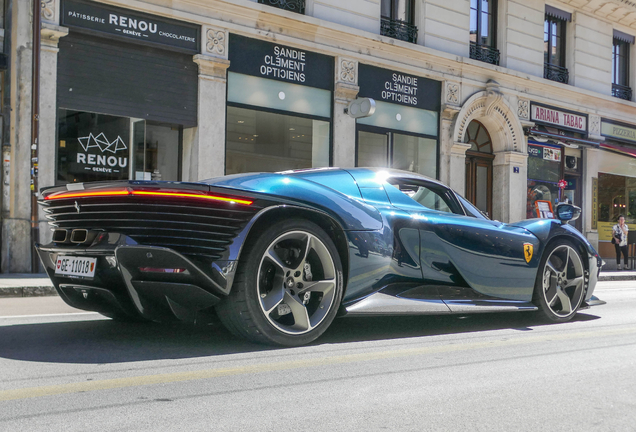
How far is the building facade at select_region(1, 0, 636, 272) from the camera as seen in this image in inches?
430

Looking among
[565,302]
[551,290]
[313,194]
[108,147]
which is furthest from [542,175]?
[313,194]

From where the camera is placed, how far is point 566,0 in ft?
65.2

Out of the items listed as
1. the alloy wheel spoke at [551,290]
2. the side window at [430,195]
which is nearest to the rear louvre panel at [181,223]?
the side window at [430,195]

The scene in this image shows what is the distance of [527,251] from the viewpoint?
18.2 ft

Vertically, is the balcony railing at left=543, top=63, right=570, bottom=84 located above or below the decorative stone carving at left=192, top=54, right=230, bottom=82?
above

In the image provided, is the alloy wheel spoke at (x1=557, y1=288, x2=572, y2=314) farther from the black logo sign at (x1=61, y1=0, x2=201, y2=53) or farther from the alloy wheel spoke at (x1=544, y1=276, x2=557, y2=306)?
the black logo sign at (x1=61, y1=0, x2=201, y2=53)

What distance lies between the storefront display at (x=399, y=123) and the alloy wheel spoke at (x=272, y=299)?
11.1 meters

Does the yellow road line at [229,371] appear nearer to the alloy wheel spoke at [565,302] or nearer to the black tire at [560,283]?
the black tire at [560,283]

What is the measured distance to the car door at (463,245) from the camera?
480 centimetres

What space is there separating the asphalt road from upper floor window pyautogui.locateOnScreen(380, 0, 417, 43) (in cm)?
1180

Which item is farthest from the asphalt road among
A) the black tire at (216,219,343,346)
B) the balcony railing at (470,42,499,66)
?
the balcony railing at (470,42,499,66)

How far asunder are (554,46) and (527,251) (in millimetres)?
16430

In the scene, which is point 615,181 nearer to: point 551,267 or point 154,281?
point 551,267

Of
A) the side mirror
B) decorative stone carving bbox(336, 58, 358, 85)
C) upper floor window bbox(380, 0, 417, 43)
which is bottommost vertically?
the side mirror
